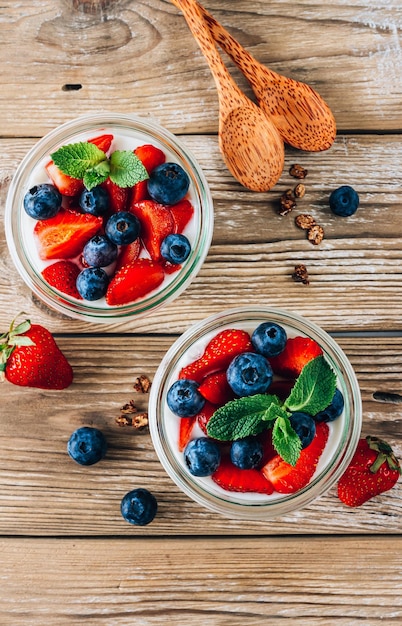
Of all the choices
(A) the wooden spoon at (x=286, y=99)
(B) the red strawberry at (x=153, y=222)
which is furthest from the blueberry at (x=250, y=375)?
(A) the wooden spoon at (x=286, y=99)

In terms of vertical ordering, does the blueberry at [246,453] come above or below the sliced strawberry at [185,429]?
above

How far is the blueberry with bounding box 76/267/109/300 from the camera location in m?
0.98

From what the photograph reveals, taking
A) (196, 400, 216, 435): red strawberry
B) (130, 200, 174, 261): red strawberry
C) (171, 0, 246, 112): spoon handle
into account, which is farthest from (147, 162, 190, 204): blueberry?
(196, 400, 216, 435): red strawberry

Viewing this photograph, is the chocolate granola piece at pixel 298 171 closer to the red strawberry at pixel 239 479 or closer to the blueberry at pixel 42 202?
the blueberry at pixel 42 202

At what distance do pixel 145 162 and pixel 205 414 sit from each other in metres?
0.43

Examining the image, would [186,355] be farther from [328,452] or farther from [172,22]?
[172,22]

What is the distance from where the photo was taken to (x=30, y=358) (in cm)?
108

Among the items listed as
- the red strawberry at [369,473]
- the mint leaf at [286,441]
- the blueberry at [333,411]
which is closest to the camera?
the mint leaf at [286,441]

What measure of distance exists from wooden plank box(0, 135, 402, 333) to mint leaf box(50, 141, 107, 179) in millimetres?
265

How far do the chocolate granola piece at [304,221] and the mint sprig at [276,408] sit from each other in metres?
0.35

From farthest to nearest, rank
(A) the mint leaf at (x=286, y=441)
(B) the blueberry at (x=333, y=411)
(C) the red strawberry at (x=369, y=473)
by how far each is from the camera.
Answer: (C) the red strawberry at (x=369, y=473)
(B) the blueberry at (x=333, y=411)
(A) the mint leaf at (x=286, y=441)

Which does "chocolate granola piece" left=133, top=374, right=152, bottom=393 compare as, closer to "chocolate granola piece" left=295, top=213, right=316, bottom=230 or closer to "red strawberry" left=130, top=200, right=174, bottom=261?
"red strawberry" left=130, top=200, right=174, bottom=261

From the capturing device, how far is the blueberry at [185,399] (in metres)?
0.96

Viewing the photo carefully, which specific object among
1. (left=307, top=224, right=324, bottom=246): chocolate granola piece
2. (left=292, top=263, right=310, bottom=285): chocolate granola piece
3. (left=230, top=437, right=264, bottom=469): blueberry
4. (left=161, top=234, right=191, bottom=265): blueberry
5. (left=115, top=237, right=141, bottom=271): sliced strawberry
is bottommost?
(left=230, top=437, right=264, bottom=469): blueberry
